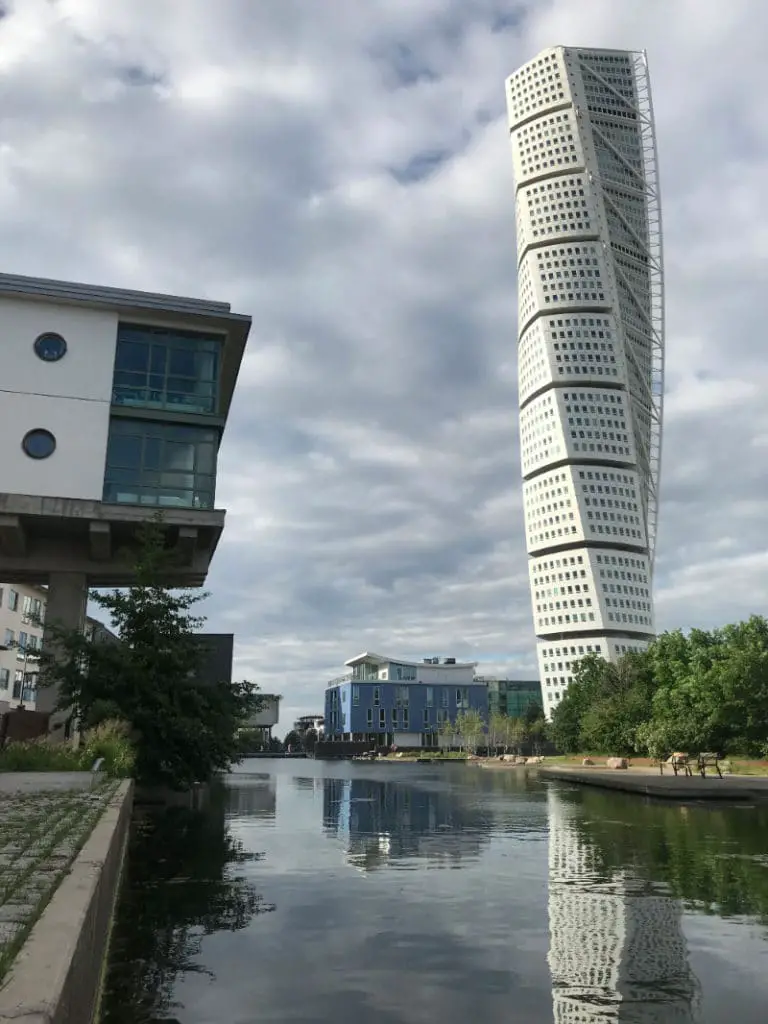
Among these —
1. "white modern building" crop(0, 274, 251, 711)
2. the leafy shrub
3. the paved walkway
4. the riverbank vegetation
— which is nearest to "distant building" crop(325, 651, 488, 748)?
the riverbank vegetation

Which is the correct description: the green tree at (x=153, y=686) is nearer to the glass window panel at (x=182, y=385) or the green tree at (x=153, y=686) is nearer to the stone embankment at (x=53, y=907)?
the glass window panel at (x=182, y=385)

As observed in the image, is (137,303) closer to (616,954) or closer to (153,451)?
(153,451)

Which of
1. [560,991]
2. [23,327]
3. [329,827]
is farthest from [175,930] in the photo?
[23,327]

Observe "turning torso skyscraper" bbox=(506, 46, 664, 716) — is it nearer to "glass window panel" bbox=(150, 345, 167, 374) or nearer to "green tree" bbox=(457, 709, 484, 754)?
"green tree" bbox=(457, 709, 484, 754)

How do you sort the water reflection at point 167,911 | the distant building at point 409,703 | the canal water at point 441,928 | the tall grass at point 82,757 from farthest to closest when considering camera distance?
the distant building at point 409,703, the tall grass at point 82,757, the water reflection at point 167,911, the canal water at point 441,928

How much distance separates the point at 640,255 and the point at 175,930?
19375 cm

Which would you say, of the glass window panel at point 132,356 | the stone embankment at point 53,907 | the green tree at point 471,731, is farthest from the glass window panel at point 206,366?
the green tree at point 471,731

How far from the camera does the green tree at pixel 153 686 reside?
23.5 meters

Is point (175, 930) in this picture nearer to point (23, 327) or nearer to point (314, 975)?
point (314, 975)

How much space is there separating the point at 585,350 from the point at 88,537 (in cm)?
15080

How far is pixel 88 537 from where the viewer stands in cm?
3097

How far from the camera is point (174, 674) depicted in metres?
24.2

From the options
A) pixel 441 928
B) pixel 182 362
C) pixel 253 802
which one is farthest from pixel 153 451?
pixel 441 928

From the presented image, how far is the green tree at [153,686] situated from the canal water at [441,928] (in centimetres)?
396
